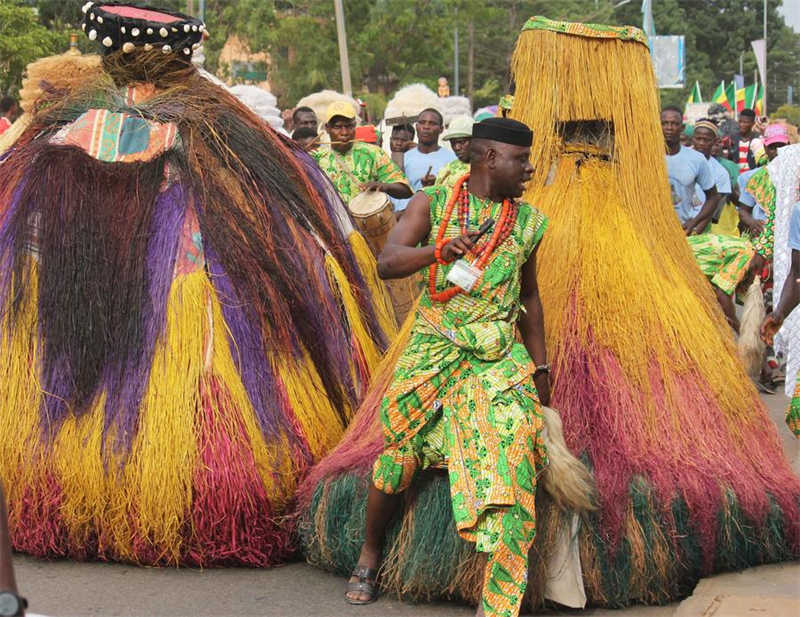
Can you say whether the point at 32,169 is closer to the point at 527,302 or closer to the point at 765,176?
the point at 527,302

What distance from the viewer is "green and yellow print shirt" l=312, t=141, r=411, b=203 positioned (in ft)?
25.7

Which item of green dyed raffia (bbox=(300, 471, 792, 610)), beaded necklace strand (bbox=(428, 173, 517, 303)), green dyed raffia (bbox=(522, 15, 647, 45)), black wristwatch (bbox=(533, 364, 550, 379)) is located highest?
green dyed raffia (bbox=(522, 15, 647, 45))

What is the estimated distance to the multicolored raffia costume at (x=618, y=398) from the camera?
465 cm

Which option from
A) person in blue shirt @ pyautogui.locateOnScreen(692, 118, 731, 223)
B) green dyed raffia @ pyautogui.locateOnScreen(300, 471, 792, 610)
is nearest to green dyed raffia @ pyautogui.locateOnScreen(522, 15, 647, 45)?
green dyed raffia @ pyautogui.locateOnScreen(300, 471, 792, 610)

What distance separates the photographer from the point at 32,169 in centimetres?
560

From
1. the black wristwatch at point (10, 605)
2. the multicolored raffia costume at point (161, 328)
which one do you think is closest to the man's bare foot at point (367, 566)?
the multicolored raffia costume at point (161, 328)

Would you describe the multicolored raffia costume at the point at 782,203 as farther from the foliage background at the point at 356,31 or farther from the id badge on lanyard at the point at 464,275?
the foliage background at the point at 356,31

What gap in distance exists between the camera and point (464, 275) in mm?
4359

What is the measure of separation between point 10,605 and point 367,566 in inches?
106

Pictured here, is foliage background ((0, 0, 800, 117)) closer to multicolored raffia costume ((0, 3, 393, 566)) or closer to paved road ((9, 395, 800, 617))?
multicolored raffia costume ((0, 3, 393, 566))

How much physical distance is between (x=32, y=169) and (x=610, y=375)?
267 cm

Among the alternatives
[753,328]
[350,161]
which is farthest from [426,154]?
[753,328]

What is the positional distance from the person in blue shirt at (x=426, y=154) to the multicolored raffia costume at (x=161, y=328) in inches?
171

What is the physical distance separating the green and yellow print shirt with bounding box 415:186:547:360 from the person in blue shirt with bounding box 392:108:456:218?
555 centimetres
